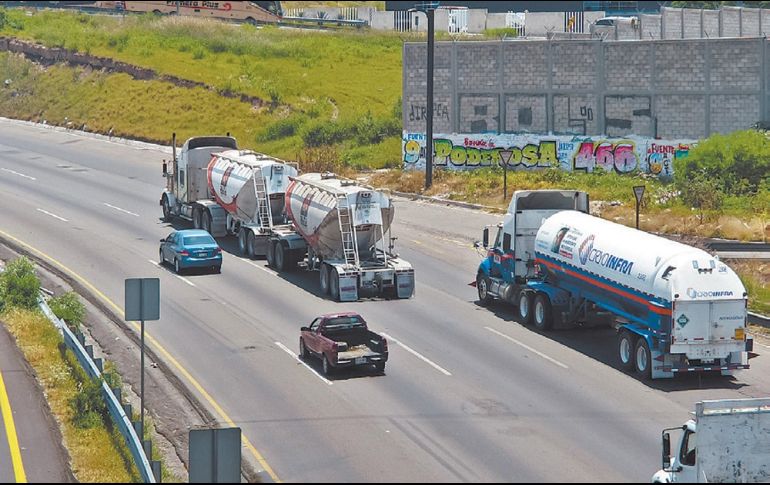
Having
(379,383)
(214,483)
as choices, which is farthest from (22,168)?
(214,483)

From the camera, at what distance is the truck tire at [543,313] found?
36594 mm

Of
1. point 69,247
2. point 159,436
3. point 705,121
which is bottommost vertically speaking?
point 159,436

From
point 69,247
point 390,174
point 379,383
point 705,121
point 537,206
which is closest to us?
point 379,383

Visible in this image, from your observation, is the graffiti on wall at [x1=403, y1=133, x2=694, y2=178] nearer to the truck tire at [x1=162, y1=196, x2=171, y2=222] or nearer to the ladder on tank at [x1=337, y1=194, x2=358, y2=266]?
the truck tire at [x1=162, y1=196, x2=171, y2=222]

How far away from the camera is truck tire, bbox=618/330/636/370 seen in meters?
32.2

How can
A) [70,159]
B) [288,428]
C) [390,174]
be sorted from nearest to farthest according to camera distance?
[288,428] < [390,174] < [70,159]

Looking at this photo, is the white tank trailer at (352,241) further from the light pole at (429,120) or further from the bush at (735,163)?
the light pole at (429,120)

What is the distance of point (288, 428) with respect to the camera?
27297 millimetres

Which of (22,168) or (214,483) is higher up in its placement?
(22,168)

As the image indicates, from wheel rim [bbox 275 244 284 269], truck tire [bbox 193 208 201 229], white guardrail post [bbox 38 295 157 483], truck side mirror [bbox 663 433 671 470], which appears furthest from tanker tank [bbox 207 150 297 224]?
truck side mirror [bbox 663 433 671 470]

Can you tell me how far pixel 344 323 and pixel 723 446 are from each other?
12.8m

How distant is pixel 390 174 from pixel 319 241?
85.9 ft

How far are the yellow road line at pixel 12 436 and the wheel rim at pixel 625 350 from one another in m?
15.1

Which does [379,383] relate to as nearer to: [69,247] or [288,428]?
[288,428]
